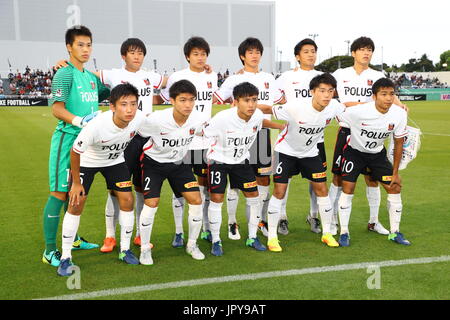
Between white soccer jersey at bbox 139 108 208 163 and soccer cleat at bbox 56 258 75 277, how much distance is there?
1369 mm

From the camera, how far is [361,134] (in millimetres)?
5461

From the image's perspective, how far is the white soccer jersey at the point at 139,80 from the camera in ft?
17.2

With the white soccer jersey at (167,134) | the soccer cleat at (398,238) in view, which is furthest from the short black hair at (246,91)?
the soccer cleat at (398,238)

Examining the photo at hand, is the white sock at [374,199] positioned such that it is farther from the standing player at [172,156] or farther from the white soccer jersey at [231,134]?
the standing player at [172,156]

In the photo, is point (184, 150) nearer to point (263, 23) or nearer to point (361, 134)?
point (361, 134)

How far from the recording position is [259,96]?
5.88m

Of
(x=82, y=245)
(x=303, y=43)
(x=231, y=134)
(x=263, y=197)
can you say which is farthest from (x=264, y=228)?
(x=303, y=43)

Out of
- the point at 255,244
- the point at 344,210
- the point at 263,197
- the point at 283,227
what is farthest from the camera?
the point at 263,197

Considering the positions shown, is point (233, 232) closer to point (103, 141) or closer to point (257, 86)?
point (257, 86)

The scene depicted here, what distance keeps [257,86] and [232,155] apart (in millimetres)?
1068

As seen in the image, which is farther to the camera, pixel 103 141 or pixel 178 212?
pixel 178 212

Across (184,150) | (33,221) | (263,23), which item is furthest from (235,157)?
(263,23)
